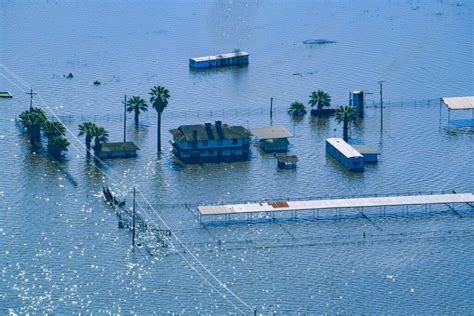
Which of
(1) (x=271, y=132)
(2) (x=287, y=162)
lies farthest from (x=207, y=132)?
(2) (x=287, y=162)

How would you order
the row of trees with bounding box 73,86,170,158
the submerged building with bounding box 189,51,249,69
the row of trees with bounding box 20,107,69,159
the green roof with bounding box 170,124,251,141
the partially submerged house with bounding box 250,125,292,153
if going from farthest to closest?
the submerged building with bounding box 189,51,249,69, the partially submerged house with bounding box 250,125,292,153, the green roof with bounding box 170,124,251,141, the row of trees with bounding box 20,107,69,159, the row of trees with bounding box 73,86,170,158

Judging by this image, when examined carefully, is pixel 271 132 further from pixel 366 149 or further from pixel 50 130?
pixel 50 130

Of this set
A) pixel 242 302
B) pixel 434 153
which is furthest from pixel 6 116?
pixel 242 302

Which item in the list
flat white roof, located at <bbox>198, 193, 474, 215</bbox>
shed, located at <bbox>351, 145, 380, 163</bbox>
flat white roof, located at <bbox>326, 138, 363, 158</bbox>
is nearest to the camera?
flat white roof, located at <bbox>198, 193, 474, 215</bbox>

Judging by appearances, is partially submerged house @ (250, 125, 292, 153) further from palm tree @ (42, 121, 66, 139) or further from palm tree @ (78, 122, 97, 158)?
palm tree @ (42, 121, 66, 139)

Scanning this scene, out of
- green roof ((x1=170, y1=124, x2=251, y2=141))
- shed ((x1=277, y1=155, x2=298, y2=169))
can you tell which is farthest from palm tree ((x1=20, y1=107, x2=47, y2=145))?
shed ((x1=277, y1=155, x2=298, y2=169))

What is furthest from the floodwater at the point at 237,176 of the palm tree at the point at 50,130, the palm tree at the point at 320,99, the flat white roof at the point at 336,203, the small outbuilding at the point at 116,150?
the palm tree at the point at 320,99

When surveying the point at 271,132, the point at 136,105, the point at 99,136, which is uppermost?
the point at 136,105

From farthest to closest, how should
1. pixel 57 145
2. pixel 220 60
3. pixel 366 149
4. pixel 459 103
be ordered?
1. pixel 220 60
2. pixel 459 103
3. pixel 366 149
4. pixel 57 145
